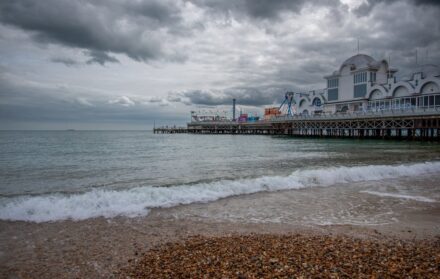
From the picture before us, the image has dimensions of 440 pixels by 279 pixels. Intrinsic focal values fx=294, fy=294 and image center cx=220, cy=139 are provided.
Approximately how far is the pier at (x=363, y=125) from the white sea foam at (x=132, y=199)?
31825 millimetres

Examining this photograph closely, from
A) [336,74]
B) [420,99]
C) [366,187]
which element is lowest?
[366,187]

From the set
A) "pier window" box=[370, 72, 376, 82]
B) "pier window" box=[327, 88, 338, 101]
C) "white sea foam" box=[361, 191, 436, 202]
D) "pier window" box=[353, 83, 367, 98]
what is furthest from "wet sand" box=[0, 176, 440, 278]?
"pier window" box=[327, 88, 338, 101]

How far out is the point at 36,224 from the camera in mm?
6438

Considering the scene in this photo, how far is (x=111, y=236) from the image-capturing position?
5605 mm

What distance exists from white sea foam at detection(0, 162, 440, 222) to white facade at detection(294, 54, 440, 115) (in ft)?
123

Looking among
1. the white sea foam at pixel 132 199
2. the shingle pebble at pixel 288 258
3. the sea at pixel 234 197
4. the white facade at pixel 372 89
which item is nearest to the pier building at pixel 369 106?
the white facade at pixel 372 89

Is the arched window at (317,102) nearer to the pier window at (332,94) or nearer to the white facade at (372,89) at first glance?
the white facade at (372,89)

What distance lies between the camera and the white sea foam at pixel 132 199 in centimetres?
715

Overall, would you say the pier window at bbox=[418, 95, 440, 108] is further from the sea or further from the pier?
the sea

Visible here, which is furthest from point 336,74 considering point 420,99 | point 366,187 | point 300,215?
point 300,215

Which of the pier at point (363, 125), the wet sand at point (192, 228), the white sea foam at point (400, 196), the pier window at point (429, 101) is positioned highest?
the pier window at point (429, 101)

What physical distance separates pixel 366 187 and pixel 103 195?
907 centimetres

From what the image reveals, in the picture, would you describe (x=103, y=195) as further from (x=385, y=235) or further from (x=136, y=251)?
(x=385, y=235)

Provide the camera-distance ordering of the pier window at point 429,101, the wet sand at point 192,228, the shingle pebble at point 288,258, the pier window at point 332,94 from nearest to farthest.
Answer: the shingle pebble at point 288,258 → the wet sand at point 192,228 → the pier window at point 429,101 → the pier window at point 332,94
